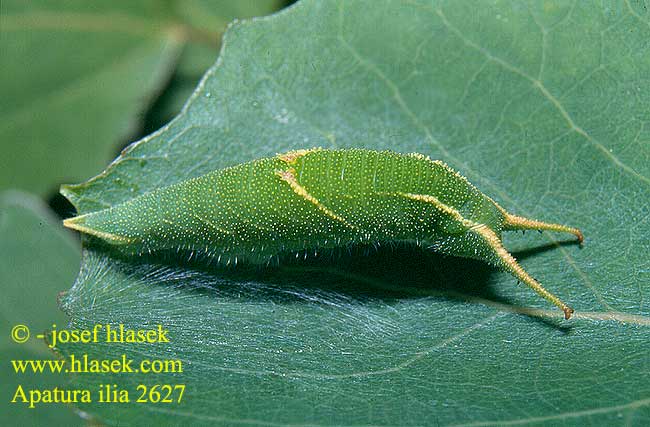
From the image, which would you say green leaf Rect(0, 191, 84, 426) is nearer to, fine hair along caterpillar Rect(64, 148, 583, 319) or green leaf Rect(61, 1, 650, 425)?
green leaf Rect(61, 1, 650, 425)

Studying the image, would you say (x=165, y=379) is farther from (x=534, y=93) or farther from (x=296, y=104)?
(x=534, y=93)

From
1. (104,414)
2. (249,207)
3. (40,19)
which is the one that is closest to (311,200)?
(249,207)

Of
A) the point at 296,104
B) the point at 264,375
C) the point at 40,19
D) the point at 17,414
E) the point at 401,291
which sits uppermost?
the point at 40,19

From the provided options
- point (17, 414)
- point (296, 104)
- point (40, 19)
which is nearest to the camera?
point (296, 104)

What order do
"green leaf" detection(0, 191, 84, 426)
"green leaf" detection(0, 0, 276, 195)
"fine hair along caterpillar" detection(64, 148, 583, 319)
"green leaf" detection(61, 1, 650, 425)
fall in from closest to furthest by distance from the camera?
"green leaf" detection(61, 1, 650, 425) → "fine hair along caterpillar" detection(64, 148, 583, 319) → "green leaf" detection(0, 191, 84, 426) → "green leaf" detection(0, 0, 276, 195)

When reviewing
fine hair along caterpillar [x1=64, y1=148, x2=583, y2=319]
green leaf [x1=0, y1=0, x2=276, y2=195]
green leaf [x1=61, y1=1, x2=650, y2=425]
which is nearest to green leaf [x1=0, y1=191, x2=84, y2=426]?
green leaf [x1=0, y1=0, x2=276, y2=195]

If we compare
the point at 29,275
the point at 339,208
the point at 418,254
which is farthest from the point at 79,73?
the point at 418,254

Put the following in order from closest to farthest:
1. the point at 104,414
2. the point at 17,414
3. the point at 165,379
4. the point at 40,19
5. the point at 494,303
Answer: the point at 104,414, the point at 165,379, the point at 494,303, the point at 17,414, the point at 40,19
